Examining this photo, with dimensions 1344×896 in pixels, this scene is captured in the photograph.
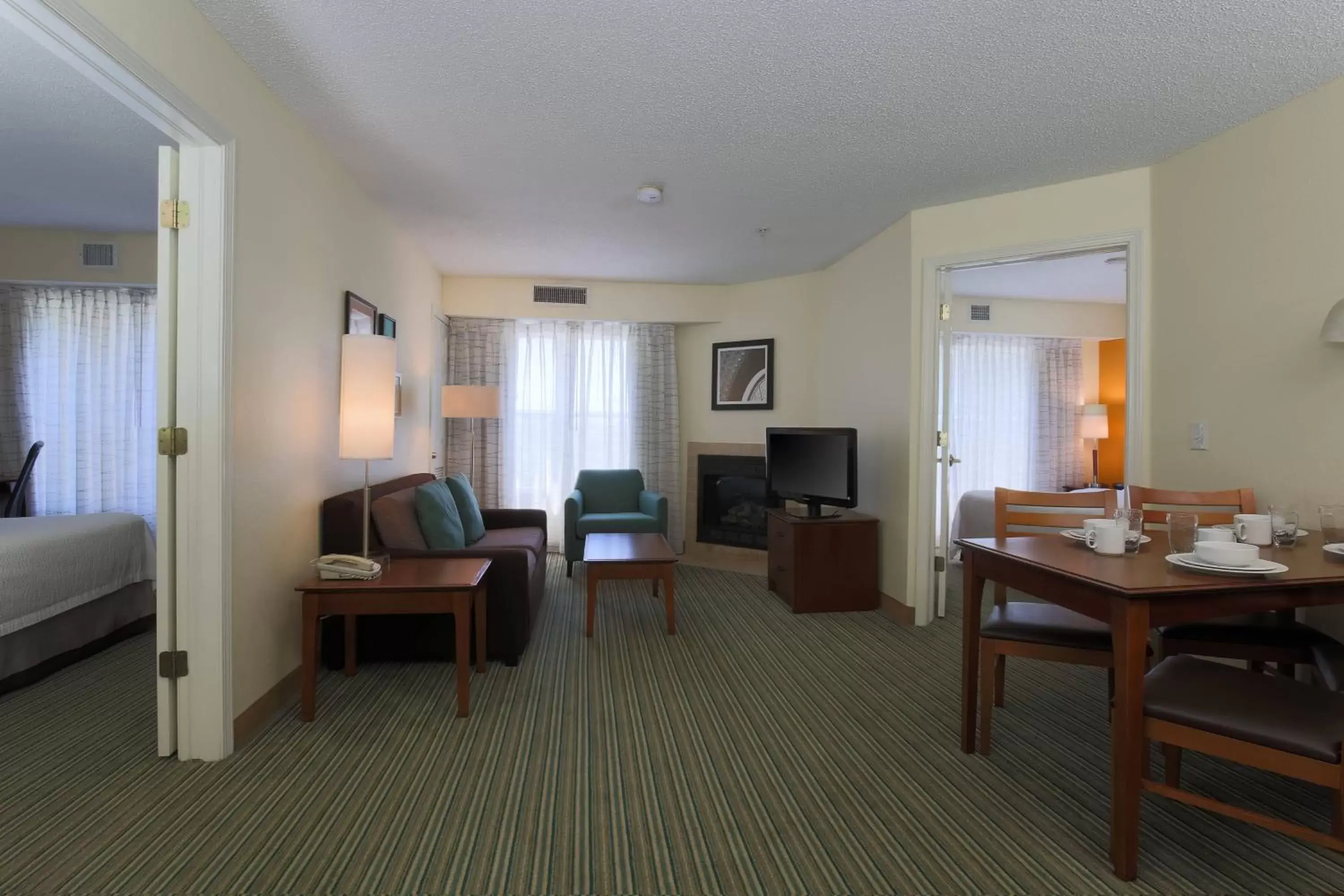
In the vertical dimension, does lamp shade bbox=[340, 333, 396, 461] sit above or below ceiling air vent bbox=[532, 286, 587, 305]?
below

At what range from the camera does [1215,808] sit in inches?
61.3

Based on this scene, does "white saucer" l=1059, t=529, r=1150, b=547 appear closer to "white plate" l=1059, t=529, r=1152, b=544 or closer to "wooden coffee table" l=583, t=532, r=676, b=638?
"white plate" l=1059, t=529, r=1152, b=544

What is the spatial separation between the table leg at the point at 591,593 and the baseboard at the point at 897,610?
6.30 ft

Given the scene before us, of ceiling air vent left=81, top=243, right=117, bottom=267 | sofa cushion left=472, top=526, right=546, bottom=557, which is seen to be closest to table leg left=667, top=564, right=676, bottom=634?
sofa cushion left=472, top=526, right=546, bottom=557

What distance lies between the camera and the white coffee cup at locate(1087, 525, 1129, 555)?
1.94 meters

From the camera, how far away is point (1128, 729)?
5.27ft

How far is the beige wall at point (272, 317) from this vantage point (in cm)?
205

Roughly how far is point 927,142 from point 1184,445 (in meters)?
1.89

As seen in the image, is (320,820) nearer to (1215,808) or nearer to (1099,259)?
(1215,808)

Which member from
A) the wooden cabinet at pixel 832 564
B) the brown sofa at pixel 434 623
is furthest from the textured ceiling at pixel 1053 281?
the brown sofa at pixel 434 623

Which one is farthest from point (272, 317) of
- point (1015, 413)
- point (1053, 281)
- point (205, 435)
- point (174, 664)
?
point (1015, 413)

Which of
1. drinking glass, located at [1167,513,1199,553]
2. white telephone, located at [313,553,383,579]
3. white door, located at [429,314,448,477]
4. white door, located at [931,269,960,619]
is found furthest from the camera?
white door, located at [429,314,448,477]

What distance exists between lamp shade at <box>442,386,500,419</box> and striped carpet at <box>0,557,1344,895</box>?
2.48m

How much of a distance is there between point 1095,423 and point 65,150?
26.2 feet
